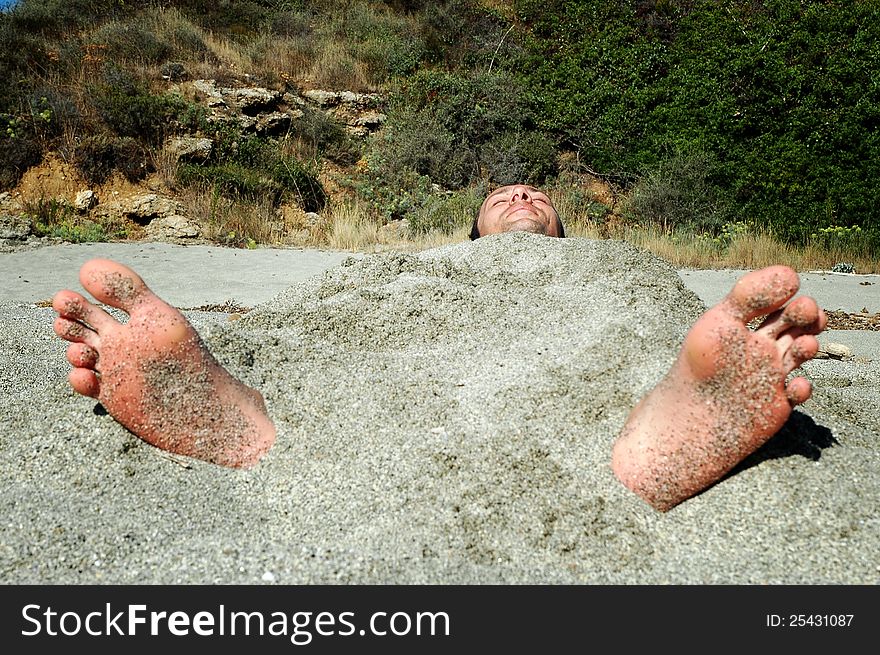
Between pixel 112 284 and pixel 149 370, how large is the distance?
20cm

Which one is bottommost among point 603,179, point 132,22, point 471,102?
point 603,179

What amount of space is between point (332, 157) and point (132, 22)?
425 centimetres

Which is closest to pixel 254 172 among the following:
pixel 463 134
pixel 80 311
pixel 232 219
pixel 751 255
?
pixel 232 219

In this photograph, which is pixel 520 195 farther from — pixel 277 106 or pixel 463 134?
pixel 277 106

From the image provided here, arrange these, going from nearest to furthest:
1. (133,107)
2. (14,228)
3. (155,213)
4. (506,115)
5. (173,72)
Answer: (14,228)
(155,213)
(133,107)
(173,72)
(506,115)

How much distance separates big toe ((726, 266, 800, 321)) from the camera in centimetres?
128

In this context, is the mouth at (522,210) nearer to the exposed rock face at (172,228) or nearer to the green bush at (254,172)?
the exposed rock face at (172,228)

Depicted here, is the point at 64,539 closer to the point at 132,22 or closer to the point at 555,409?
the point at 555,409

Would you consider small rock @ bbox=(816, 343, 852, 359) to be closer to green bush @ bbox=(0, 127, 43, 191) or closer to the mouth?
the mouth

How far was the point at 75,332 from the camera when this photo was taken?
1.50 meters

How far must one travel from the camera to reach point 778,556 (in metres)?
1.34

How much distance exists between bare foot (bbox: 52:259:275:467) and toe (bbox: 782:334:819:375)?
3.93ft

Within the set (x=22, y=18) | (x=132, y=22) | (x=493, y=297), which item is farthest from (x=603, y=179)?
(x=22, y=18)

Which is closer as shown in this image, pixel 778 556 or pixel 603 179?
pixel 778 556
